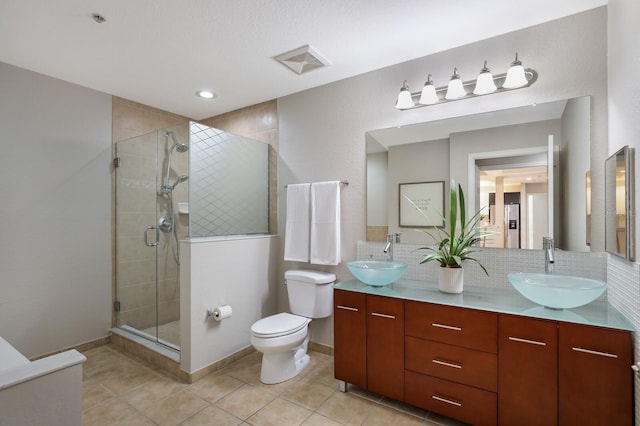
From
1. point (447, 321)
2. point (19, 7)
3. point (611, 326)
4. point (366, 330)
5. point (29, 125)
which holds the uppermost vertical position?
point (19, 7)

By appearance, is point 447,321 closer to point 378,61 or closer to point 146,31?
point 378,61

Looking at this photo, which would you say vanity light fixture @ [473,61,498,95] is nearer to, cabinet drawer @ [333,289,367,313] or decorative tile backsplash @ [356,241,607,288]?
decorative tile backsplash @ [356,241,607,288]

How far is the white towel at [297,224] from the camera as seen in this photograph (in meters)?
2.79

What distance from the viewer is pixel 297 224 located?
111 inches

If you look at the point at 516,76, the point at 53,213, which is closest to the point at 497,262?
the point at 516,76

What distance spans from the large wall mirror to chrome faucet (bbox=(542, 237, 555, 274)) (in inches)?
1.8

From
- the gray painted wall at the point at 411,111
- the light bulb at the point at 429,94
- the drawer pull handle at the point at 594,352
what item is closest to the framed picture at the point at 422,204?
the gray painted wall at the point at 411,111

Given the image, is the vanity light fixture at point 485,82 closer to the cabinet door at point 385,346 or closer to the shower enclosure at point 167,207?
the cabinet door at point 385,346

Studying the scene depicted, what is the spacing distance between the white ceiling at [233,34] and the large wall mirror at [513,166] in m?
0.57

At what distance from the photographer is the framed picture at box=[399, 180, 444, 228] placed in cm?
224

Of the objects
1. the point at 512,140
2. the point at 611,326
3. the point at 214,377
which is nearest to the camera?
the point at 611,326

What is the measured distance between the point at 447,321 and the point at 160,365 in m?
2.25

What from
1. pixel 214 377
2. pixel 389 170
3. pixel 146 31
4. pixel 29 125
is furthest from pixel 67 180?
pixel 389 170

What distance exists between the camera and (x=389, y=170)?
2457 mm
